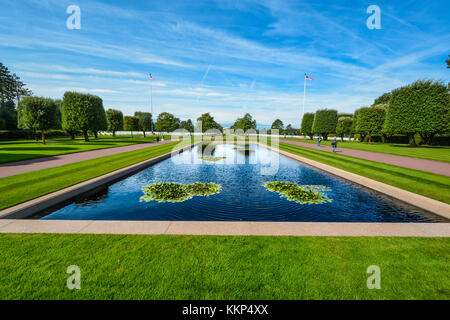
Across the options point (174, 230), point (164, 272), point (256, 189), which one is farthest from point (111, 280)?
point (256, 189)

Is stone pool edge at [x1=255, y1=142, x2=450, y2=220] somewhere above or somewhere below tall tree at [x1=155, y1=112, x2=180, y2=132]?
below

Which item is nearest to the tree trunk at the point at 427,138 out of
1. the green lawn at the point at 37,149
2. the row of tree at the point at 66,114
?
the green lawn at the point at 37,149

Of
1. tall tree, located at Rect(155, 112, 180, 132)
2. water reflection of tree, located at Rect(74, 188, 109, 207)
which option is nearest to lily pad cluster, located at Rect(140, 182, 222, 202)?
water reflection of tree, located at Rect(74, 188, 109, 207)

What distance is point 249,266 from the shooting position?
154 inches

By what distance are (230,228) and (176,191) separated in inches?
213

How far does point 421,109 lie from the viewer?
1309 inches

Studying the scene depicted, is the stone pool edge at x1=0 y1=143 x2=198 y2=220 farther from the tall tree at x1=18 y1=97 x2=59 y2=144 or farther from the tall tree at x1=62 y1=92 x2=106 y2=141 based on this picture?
the tall tree at x1=62 y1=92 x2=106 y2=141

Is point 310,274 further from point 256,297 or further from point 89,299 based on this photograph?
point 89,299

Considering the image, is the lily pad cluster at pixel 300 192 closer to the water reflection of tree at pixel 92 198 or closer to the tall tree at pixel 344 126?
the water reflection of tree at pixel 92 198

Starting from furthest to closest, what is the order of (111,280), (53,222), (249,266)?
(53,222)
(249,266)
(111,280)

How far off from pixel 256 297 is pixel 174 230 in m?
2.87

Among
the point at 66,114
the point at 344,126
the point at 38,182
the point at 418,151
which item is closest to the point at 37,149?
the point at 66,114

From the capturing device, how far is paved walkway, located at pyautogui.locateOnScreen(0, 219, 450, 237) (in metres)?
5.26

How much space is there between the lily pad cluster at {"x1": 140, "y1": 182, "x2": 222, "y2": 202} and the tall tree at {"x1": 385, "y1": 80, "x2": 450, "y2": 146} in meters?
40.5
